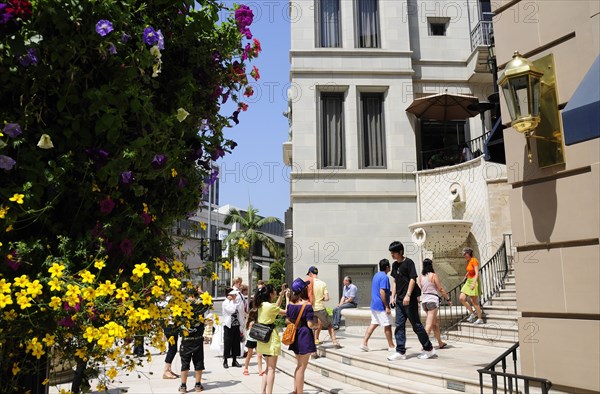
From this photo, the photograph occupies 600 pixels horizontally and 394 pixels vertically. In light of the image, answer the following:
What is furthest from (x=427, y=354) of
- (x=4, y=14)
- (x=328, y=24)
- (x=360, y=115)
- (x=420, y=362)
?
(x=328, y=24)

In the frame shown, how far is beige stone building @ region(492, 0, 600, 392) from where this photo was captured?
468cm

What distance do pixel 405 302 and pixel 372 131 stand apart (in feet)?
40.7

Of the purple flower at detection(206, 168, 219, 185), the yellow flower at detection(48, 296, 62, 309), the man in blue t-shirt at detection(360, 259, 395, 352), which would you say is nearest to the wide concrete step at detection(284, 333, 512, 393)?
the man in blue t-shirt at detection(360, 259, 395, 352)

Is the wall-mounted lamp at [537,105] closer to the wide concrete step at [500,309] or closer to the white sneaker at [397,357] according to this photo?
the white sneaker at [397,357]

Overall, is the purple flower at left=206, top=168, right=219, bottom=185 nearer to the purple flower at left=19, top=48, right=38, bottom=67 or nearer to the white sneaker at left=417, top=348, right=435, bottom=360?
the purple flower at left=19, top=48, right=38, bottom=67

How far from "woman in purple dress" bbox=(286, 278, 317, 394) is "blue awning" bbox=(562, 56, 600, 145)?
5.13m

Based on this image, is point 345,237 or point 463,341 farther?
point 345,237

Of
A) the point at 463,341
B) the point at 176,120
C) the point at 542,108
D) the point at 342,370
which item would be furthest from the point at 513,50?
the point at 463,341

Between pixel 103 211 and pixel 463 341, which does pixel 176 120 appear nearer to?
pixel 103 211

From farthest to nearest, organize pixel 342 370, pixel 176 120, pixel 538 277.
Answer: pixel 342 370
pixel 538 277
pixel 176 120

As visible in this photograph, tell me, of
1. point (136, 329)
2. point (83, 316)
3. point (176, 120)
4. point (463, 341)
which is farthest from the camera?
point (463, 341)

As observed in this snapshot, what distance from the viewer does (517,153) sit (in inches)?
219

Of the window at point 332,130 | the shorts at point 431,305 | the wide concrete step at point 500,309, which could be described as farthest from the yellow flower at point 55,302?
the window at point 332,130

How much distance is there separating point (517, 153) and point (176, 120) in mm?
4108
